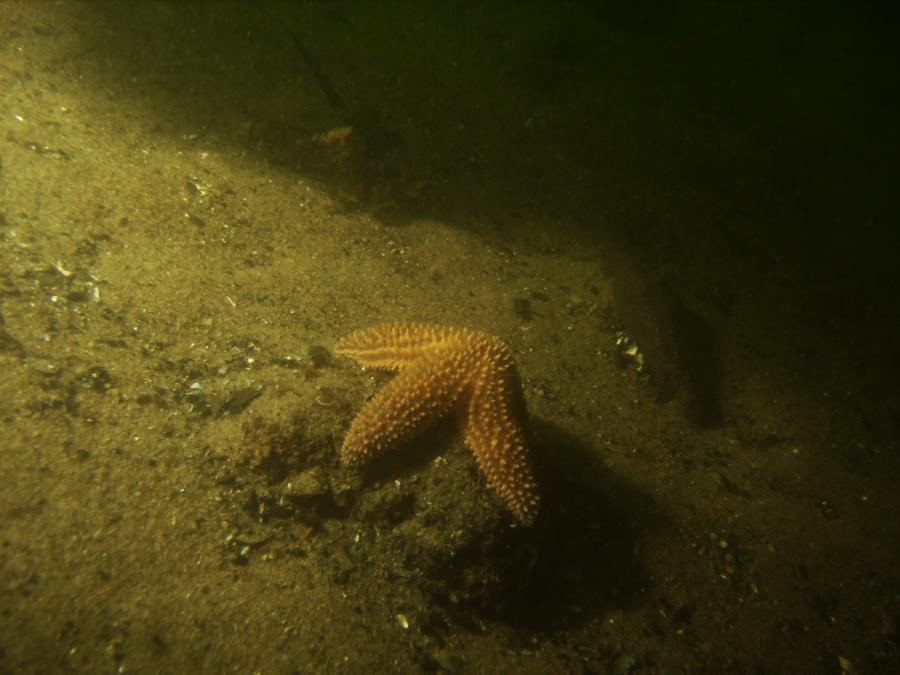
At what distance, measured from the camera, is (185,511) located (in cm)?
320

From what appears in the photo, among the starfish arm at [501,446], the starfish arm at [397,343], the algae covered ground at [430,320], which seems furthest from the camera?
the starfish arm at [397,343]

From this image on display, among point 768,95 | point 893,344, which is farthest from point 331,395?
point 768,95

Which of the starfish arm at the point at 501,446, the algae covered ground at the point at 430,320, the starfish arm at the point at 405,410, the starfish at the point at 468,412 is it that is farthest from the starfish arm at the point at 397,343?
the starfish arm at the point at 501,446

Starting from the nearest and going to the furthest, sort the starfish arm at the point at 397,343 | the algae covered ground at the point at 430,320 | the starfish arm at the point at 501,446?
the starfish arm at the point at 501,446 → the algae covered ground at the point at 430,320 → the starfish arm at the point at 397,343

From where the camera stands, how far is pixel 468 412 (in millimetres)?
3166

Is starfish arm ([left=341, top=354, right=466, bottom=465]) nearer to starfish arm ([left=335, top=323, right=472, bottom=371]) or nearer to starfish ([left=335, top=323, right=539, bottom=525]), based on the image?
starfish ([left=335, top=323, right=539, bottom=525])

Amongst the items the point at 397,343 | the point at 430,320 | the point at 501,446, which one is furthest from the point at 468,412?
the point at 430,320

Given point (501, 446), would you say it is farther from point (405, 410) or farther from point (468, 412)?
point (405, 410)

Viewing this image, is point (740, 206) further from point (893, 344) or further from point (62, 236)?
point (62, 236)

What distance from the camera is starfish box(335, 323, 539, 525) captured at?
2.98 metres

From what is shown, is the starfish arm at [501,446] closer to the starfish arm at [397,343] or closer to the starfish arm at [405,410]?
the starfish arm at [405,410]

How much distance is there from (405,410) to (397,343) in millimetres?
599

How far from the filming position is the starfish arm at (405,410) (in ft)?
9.98

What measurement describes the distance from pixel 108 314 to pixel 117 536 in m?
1.81
